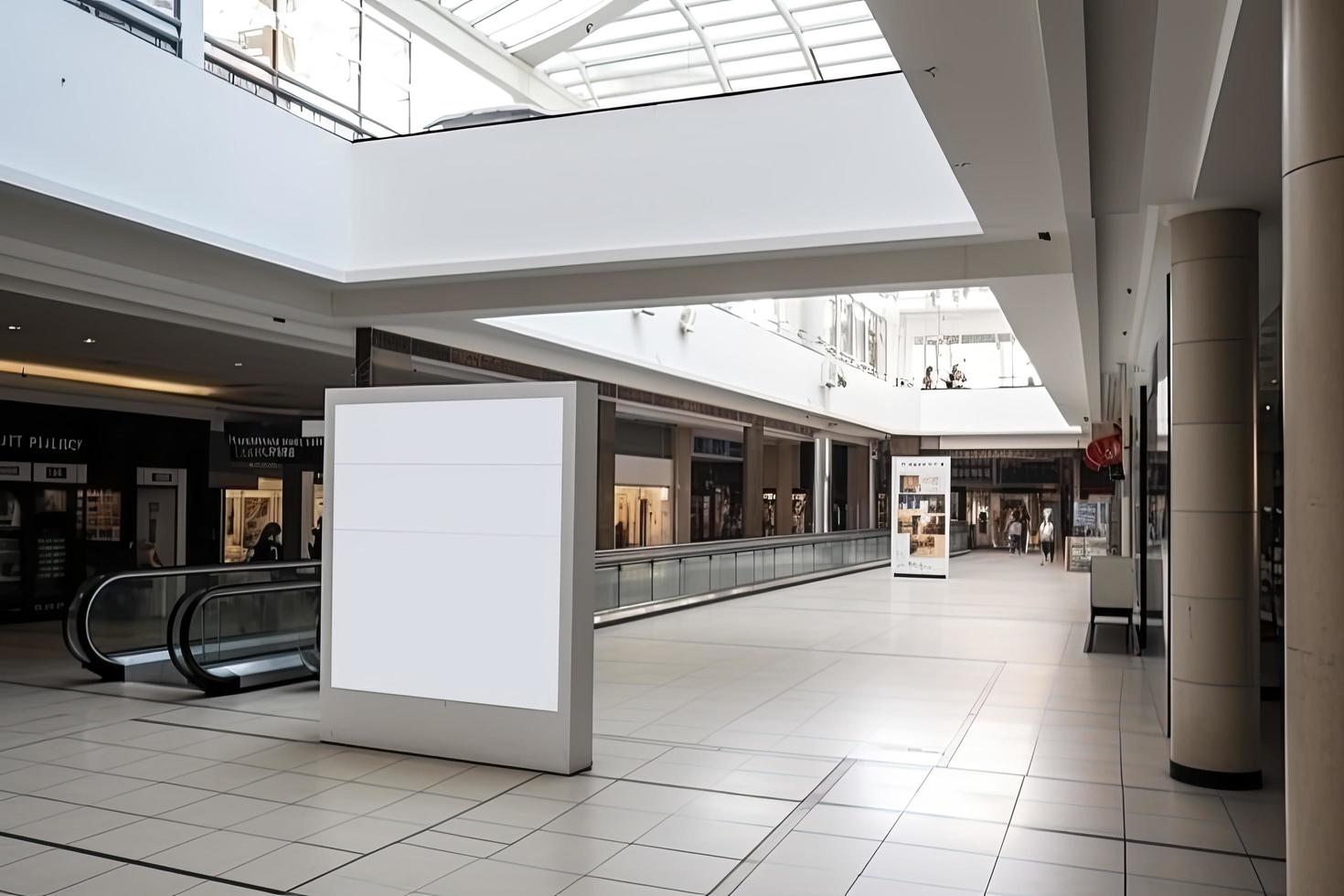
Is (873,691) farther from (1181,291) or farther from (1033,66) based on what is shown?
(1033,66)

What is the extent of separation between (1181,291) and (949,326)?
36760 mm

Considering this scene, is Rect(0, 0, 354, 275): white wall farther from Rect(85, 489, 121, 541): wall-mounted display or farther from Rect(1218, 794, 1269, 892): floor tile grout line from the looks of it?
Rect(85, 489, 121, 541): wall-mounted display

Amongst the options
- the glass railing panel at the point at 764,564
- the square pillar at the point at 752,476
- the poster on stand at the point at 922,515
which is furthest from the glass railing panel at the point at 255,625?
the poster on stand at the point at 922,515

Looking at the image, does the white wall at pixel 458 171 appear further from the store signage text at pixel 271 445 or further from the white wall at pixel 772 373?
the store signage text at pixel 271 445

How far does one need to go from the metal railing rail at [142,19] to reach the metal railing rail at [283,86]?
1.32 m

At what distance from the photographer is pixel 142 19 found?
323 inches

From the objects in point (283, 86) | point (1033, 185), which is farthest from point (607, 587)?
point (1033, 185)

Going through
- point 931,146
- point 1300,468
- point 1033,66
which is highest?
point 931,146

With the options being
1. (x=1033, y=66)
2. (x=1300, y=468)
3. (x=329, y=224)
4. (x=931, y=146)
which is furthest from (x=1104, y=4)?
(x=329, y=224)

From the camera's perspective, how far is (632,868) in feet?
16.2

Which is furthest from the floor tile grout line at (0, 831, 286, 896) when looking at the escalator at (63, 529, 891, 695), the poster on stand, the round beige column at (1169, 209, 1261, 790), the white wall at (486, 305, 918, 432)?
the poster on stand

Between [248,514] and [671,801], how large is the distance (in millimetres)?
17732

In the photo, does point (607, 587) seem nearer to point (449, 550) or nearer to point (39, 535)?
point (449, 550)

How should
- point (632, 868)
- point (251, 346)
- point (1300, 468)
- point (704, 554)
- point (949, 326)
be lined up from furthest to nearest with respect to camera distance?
1. point (949, 326)
2. point (704, 554)
3. point (251, 346)
4. point (632, 868)
5. point (1300, 468)
